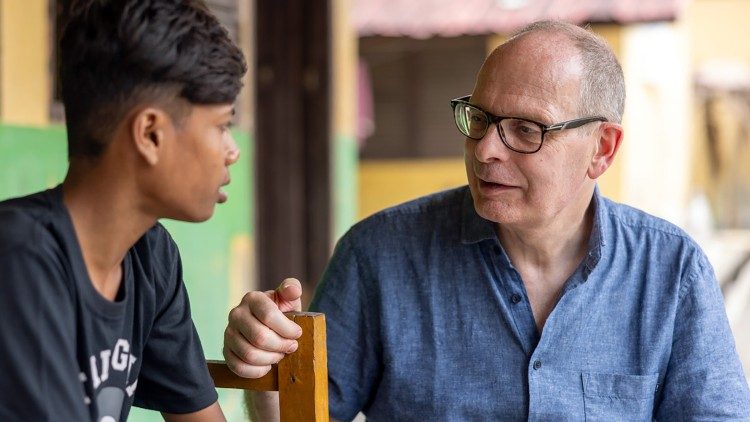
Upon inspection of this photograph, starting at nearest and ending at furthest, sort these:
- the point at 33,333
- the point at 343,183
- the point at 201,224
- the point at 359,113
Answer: the point at 33,333 < the point at 201,224 < the point at 343,183 < the point at 359,113

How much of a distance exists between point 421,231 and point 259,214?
3842 mm

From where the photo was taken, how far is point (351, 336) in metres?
1.96

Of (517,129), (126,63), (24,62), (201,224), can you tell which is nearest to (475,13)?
(201,224)

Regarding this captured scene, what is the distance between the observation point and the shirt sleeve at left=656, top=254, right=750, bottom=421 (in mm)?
1831

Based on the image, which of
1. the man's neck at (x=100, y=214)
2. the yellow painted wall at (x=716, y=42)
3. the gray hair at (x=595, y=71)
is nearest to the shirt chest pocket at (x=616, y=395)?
the gray hair at (x=595, y=71)

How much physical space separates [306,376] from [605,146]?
0.80 meters

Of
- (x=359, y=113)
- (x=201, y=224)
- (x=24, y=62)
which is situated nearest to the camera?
(x=24, y=62)

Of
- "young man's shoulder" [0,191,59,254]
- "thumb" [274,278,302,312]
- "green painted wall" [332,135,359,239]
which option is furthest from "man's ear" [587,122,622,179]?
"green painted wall" [332,135,359,239]

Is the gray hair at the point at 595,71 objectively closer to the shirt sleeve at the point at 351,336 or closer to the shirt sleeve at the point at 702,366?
the shirt sleeve at the point at 702,366

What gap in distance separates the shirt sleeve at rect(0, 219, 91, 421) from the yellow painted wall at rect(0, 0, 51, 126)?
2.02 metres

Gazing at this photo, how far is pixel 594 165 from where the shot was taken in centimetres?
193

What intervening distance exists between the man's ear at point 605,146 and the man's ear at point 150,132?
101 cm

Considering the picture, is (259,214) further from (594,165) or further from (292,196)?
(594,165)

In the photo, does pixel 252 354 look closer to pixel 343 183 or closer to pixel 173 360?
pixel 173 360
